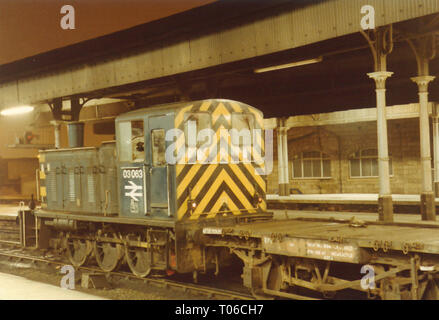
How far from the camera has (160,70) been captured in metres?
14.8

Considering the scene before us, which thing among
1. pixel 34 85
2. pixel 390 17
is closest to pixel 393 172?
pixel 390 17

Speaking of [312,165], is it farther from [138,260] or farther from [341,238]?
[341,238]

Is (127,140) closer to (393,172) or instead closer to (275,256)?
(275,256)

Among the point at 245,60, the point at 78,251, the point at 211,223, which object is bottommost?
the point at 78,251

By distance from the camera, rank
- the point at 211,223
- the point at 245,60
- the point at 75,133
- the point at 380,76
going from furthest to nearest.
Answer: the point at 75,133 → the point at 245,60 → the point at 380,76 → the point at 211,223

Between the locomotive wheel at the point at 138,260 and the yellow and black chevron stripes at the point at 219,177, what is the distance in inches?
63.1

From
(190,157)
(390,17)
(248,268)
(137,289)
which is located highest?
(390,17)

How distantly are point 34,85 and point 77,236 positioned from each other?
1039 centimetres

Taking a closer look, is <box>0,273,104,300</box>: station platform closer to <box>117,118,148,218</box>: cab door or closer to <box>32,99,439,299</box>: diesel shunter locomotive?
<box>32,99,439,299</box>: diesel shunter locomotive

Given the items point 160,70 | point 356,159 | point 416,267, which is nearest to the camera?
point 416,267

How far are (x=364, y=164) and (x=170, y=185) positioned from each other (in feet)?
55.7

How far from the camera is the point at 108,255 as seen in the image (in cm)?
1077

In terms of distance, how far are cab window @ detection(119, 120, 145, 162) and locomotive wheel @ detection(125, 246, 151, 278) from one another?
1834 millimetres

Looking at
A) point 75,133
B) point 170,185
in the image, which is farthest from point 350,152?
point 170,185
